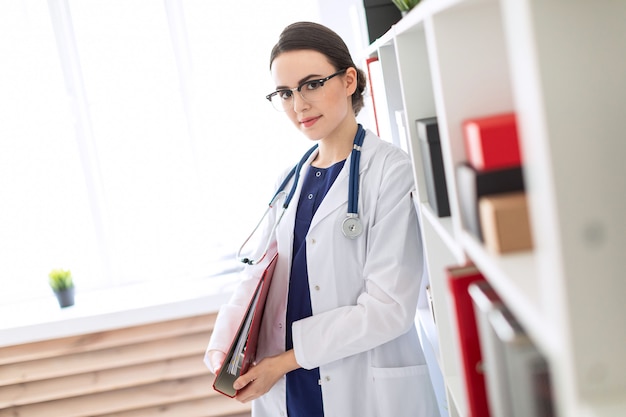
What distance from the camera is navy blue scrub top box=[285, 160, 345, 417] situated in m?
1.75

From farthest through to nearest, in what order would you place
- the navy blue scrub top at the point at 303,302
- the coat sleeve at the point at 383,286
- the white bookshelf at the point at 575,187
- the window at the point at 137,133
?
the window at the point at 137,133, the navy blue scrub top at the point at 303,302, the coat sleeve at the point at 383,286, the white bookshelf at the point at 575,187

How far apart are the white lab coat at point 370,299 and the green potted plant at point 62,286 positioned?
1.86 meters

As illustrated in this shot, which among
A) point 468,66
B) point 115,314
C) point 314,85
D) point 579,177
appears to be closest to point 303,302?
point 314,85

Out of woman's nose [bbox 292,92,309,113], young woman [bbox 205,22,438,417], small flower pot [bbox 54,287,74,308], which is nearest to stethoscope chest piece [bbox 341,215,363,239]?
young woman [bbox 205,22,438,417]

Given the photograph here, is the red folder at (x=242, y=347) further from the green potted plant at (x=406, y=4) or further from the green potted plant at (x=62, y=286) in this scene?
the green potted plant at (x=62, y=286)

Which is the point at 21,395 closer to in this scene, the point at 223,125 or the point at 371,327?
the point at 223,125

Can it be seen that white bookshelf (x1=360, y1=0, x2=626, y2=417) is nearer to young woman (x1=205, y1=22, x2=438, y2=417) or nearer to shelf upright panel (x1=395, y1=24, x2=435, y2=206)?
shelf upright panel (x1=395, y1=24, x2=435, y2=206)

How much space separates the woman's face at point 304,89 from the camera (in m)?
1.65

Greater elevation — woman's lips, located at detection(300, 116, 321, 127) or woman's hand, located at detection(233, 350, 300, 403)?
woman's lips, located at detection(300, 116, 321, 127)

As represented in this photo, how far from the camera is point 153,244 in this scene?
335cm

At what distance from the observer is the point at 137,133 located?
10.8 ft

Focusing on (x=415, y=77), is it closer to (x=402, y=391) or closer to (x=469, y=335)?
(x=469, y=335)

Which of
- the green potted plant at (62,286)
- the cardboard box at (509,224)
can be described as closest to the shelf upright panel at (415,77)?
the cardboard box at (509,224)

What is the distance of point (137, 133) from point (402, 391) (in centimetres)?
219
